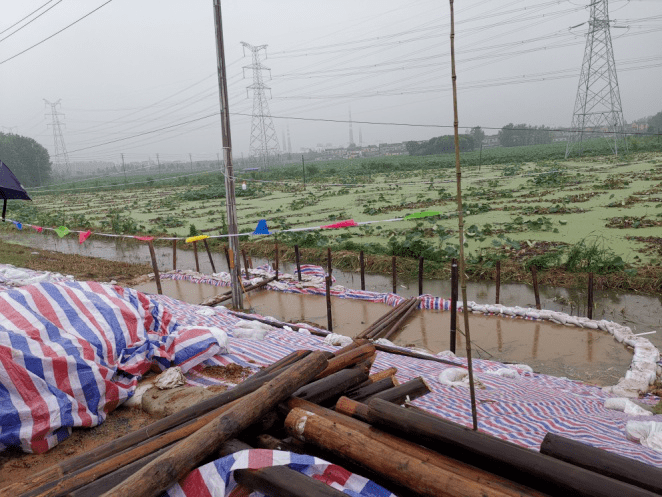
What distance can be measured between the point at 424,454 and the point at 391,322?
588cm

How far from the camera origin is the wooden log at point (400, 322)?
7.63 metres

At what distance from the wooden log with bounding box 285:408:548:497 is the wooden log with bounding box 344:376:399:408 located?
0.67 meters

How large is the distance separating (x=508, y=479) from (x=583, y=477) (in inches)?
11.9

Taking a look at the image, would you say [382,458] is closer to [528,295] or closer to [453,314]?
[453,314]

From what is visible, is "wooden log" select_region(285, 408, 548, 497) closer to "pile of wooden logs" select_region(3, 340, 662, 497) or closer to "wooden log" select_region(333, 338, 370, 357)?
"pile of wooden logs" select_region(3, 340, 662, 497)

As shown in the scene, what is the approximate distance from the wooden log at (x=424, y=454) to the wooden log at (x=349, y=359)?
552 mm

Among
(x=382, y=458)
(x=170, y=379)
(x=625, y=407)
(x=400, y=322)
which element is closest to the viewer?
(x=382, y=458)

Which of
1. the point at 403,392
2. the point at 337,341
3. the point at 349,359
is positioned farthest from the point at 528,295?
the point at 403,392

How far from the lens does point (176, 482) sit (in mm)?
2084

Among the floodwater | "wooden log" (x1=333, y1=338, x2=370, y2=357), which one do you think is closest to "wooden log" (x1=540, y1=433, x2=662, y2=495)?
"wooden log" (x1=333, y1=338, x2=370, y2=357)

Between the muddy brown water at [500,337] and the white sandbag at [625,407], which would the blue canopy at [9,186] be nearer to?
the muddy brown water at [500,337]

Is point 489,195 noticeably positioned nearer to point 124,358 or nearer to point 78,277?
point 78,277

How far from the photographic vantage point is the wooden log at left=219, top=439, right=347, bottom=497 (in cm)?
188

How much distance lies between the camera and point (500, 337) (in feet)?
24.9
